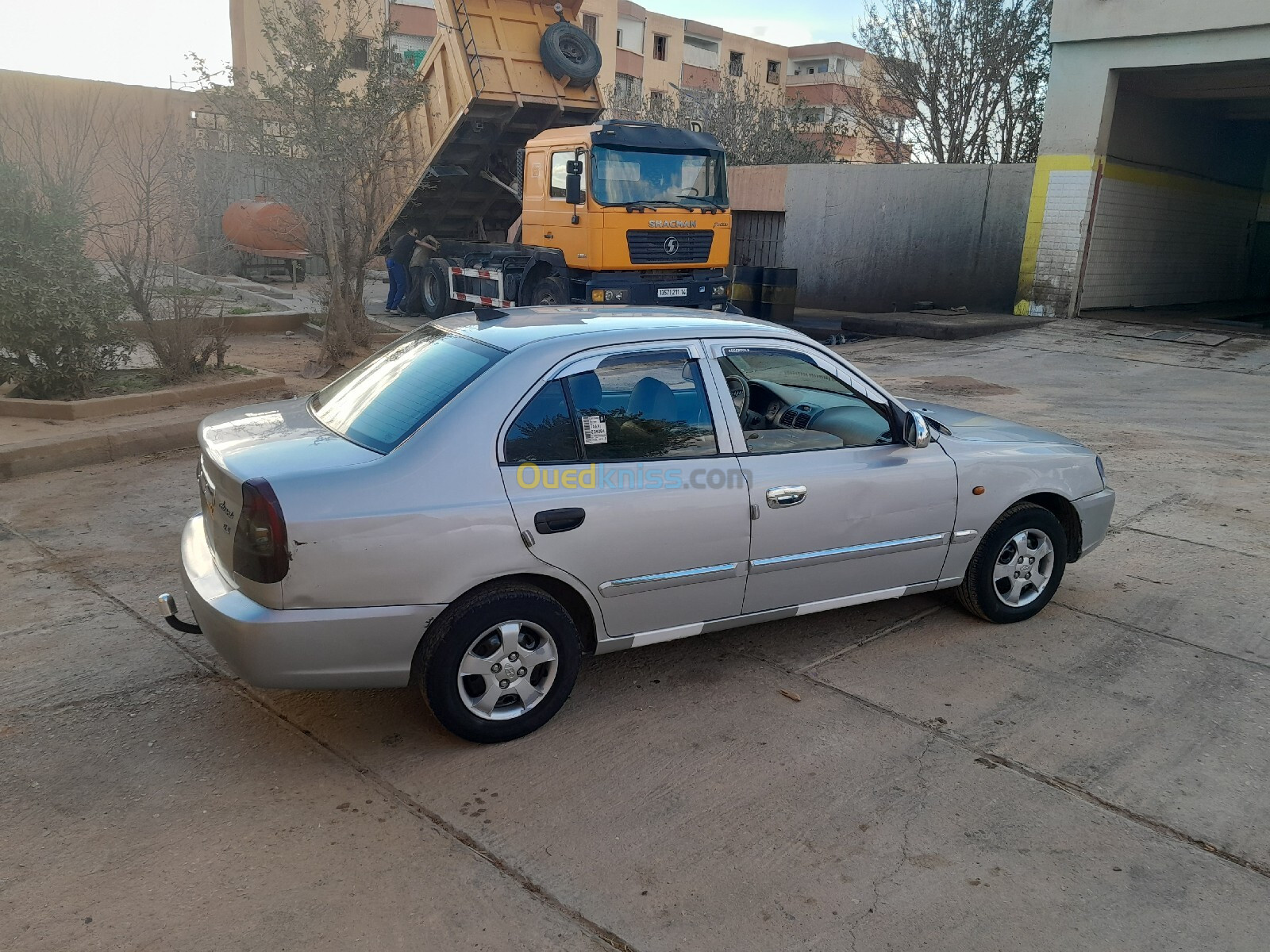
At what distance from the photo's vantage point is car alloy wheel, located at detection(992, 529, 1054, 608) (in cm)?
510

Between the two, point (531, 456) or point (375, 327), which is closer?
point (531, 456)

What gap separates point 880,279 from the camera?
20.2m

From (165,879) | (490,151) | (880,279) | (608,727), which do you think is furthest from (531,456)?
(880,279)

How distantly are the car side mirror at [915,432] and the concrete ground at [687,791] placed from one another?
3.32ft

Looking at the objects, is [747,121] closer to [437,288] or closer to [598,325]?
[437,288]

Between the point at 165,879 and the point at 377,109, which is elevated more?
the point at 377,109

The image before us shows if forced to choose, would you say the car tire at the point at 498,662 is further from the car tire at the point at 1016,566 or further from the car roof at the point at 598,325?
the car tire at the point at 1016,566

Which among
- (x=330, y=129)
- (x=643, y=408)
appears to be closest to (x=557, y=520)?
(x=643, y=408)

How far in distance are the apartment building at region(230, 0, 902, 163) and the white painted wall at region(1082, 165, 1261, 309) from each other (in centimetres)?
1041

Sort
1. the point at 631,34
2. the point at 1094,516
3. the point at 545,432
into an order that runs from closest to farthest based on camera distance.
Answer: the point at 545,432 < the point at 1094,516 < the point at 631,34

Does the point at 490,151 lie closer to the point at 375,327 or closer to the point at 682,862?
the point at 375,327

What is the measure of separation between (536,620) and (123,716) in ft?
5.73

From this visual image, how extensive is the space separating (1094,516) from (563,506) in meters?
3.06

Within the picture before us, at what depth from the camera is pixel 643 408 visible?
422 cm
